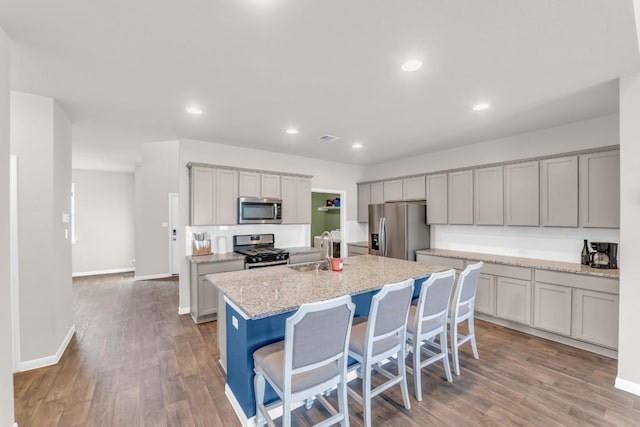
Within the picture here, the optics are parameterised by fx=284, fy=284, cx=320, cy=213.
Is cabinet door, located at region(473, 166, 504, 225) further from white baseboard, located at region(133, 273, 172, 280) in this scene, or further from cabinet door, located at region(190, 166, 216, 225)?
white baseboard, located at region(133, 273, 172, 280)

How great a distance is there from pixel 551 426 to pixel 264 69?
3.40m

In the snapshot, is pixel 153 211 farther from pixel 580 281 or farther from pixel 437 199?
pixel 580 281

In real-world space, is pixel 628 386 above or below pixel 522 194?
below

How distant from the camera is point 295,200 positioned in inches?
202

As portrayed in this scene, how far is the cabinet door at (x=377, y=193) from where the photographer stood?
5.75 m

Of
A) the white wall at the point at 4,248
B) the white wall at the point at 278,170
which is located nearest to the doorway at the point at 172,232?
the white wall at the point at 278,170

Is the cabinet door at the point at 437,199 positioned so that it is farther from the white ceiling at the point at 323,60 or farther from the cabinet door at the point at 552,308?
the cabinet door at the point at 552,308

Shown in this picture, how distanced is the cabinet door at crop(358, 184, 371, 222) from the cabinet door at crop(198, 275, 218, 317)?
3428 millimetres

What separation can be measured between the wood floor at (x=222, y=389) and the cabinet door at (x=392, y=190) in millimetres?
2672

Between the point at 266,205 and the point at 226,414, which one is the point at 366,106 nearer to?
the point at 266,205

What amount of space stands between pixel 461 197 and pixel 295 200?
2.76m

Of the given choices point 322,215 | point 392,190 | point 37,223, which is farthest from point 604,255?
point 322,215

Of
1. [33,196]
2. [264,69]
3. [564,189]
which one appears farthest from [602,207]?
[33,196]

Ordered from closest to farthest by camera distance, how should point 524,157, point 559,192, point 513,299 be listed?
point 559,192
point 513,299
point 524,157
